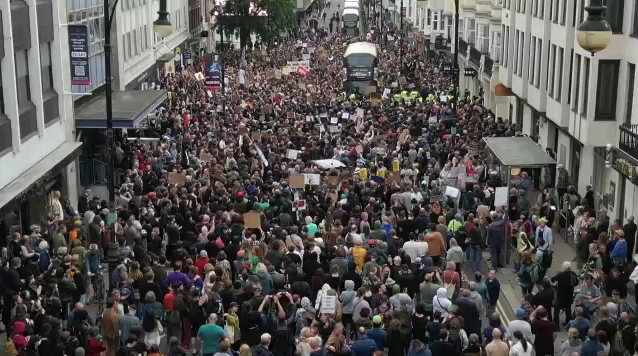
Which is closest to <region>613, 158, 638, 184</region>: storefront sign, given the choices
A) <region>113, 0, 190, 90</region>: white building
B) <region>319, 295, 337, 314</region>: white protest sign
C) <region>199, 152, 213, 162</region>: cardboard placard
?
<region>319, 295, 337, 314</region>: white protest sign

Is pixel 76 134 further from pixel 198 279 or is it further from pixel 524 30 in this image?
pixel 524 30

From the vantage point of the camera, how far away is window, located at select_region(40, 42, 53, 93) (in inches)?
1122

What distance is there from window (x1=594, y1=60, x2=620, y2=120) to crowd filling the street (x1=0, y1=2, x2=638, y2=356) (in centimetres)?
295

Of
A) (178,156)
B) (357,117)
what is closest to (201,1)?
(357,117)

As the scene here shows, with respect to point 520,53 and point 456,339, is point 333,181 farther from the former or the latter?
point 520,53

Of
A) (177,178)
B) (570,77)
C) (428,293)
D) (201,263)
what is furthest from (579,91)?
(201,263)

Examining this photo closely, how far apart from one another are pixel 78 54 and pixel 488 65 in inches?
1054

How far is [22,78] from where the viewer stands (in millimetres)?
26344

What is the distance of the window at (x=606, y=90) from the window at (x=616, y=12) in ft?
3.40

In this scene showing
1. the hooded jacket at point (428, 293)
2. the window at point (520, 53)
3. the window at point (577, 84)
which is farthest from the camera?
the window at point (520, 53)

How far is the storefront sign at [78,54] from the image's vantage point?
2878cm

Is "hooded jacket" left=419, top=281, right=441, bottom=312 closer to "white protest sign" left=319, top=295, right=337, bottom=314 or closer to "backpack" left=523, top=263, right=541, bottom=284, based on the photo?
"white protest sign" left=319, top=295, right=337, bottom=314

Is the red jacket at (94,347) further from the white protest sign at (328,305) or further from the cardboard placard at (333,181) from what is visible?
the cardboard placard at (333,181)

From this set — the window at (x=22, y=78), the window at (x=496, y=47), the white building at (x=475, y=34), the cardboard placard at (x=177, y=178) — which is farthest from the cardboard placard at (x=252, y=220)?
the window at (x=496, y=47)
